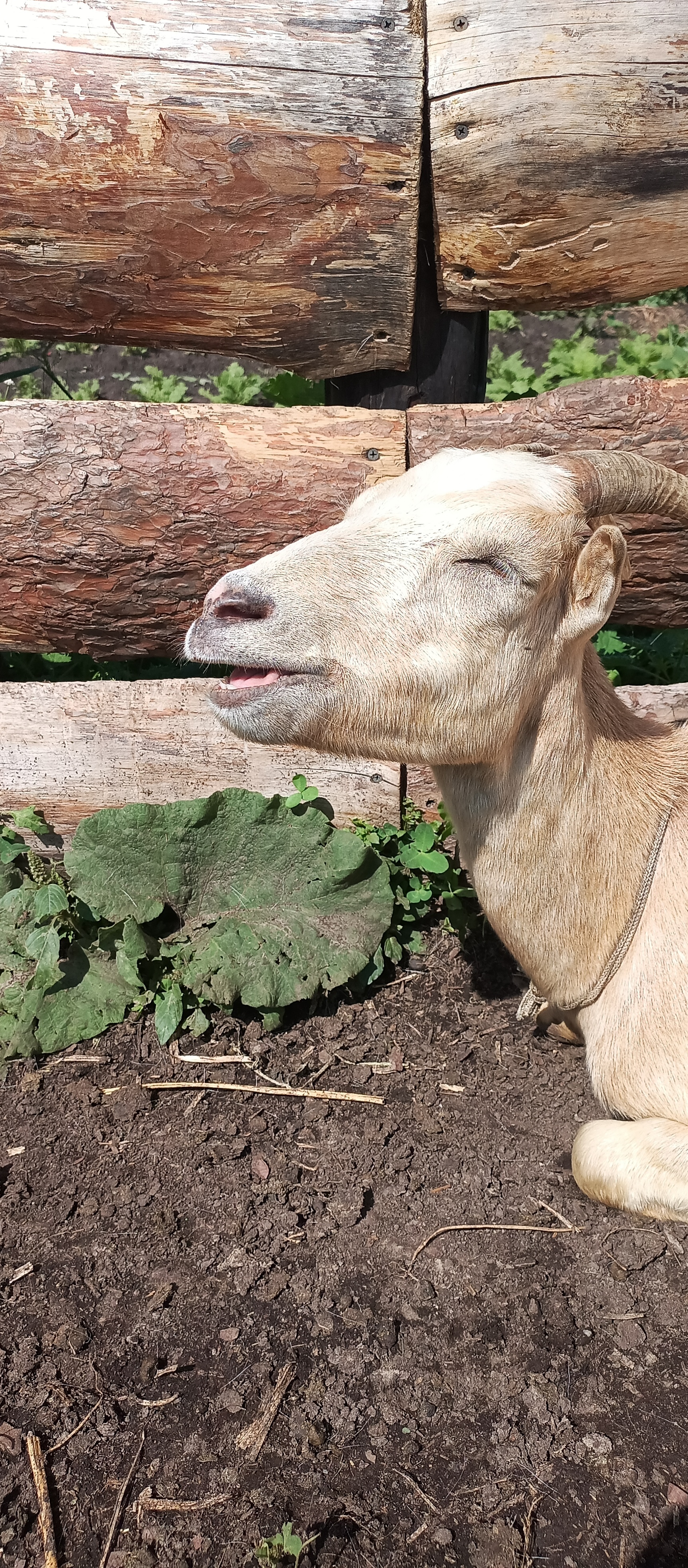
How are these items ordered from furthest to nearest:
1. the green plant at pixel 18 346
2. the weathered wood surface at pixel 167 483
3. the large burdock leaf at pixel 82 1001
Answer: the green plant at pixel 18 346 → the large burdock leaf at pixel 82 1001 → the weathered wood surface at pixel 167 483

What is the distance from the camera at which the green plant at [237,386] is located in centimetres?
635

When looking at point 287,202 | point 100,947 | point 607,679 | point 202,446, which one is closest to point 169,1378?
point 100,947

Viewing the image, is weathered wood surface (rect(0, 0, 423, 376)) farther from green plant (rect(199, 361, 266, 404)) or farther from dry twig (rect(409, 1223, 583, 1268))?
green plant (rect(199, 361, 266, 404))

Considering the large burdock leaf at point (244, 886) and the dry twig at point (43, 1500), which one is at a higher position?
the large burdock leaf at point (244, 886)

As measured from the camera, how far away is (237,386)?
643 centimetres

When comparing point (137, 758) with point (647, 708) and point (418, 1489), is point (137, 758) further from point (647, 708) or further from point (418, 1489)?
point (418, 1489)

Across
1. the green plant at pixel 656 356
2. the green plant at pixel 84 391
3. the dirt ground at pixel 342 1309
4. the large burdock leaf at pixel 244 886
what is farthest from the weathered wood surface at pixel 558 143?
the green plant at pixel 84 391

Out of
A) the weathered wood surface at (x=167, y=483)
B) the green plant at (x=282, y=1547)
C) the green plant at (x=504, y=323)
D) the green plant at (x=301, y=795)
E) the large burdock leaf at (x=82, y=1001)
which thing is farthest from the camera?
the green plant at (x=504, y=323)

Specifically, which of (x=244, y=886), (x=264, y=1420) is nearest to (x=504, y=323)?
(x=244, y=886)

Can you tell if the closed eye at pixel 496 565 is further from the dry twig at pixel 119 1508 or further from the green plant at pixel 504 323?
the green plant at pixel 504 323

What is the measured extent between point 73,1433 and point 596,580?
217 cm

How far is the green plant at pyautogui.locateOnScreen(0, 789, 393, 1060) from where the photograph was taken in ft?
11.1

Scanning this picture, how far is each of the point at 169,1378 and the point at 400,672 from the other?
170 centimetres

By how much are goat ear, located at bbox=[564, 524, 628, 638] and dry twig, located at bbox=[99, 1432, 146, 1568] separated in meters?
2.00
